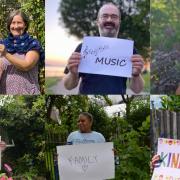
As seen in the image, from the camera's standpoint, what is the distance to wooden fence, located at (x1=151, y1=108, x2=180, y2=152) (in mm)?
3707

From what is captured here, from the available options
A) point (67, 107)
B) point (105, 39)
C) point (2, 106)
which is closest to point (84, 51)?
point (105, 39)

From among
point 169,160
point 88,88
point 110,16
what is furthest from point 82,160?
point 110,16

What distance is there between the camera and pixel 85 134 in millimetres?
3727

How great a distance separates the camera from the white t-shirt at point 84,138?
3.70 m

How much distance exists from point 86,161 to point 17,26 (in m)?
1.11

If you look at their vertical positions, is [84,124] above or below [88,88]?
below

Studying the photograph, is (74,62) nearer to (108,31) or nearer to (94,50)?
(94,50)

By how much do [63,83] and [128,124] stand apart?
1.91 feet

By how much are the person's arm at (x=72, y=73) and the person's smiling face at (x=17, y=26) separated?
0.41 metres

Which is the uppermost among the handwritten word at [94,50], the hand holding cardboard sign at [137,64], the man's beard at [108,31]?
the man's beard at [108,31]

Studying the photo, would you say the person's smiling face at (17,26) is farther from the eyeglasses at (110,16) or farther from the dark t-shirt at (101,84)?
the eyeglasses at (110,16)

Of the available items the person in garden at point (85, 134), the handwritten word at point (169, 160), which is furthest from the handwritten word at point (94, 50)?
the handwritten word at point (169, 160)

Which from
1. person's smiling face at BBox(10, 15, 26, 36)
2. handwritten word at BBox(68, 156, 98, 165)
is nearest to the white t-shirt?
handwritten word at BBox(68, 156, 98, 165)

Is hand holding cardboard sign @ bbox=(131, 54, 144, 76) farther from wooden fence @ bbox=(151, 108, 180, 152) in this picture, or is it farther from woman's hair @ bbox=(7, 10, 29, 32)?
woman's hair @ bbox=(7, 10, 29, 32)
